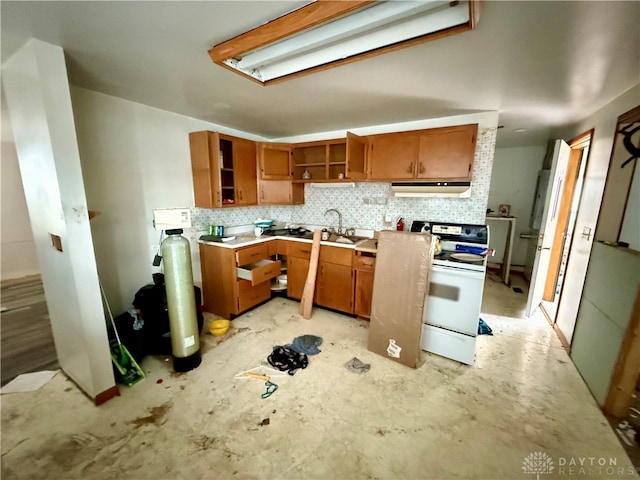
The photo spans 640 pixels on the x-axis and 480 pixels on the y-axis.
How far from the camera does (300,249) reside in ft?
10.6

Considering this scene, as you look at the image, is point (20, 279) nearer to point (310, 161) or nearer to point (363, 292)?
point (310, 161)

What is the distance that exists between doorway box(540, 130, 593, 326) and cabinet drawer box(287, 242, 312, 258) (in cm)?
299

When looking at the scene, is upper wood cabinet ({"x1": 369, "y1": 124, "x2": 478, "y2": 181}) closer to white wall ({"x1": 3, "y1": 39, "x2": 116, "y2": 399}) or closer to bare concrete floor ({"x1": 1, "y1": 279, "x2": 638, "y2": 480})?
bare concrete floor ({"x1": 1, "y1": 279, "x2": 638, "y2": 480})

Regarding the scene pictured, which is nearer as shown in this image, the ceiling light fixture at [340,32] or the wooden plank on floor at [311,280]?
the ceiling light fixture at [340,32]

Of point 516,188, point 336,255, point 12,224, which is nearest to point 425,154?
point 336,255

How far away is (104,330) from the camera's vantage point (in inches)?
69.3

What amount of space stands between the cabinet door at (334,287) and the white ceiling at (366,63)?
5.77 ft

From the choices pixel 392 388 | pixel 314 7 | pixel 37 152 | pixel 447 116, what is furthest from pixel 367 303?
pixel 37 152

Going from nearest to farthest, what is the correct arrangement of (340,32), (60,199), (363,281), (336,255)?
(340,32), (60,199), (363,281), (336,255)

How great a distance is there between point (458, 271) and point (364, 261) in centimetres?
97

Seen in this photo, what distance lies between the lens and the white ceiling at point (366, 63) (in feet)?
3.76

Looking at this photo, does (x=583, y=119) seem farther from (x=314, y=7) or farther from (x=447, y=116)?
(x=314, y=7)

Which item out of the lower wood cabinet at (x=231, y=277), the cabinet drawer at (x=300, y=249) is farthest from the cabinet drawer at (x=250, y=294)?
the cabinet drawer at (x=300, y=249)

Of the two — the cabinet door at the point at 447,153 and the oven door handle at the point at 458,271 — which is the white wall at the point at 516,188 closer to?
the cabinet door at the point at 447,153
